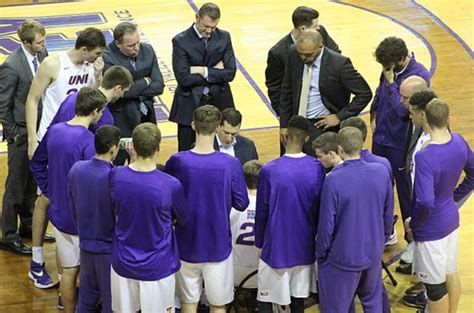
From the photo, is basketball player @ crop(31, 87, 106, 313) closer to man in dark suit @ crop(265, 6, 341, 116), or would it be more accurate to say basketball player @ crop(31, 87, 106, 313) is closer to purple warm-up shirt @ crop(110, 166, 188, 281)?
purple warm-up shirt @ crop(110, 166, 188, 281)

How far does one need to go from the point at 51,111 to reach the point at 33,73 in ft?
1.89

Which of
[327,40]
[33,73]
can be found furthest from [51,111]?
[327,40]

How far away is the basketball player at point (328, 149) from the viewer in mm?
6223

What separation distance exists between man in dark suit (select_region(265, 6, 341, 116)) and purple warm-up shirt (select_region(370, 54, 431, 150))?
97cm

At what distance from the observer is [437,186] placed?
6238 millimetres

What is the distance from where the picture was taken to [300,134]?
614cm

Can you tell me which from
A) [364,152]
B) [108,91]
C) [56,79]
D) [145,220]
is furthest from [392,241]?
[56,79]

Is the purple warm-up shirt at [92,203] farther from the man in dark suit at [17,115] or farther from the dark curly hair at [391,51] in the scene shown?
the dark curly hair at [391,51]

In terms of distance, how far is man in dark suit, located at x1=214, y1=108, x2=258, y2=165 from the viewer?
22.9 feet

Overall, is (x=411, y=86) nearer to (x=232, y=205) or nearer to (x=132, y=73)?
(x=232, y=205)

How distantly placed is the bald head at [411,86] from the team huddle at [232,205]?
0.04 feet

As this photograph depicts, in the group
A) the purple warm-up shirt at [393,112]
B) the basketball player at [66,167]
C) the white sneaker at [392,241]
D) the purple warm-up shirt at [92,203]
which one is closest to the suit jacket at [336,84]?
the purple warm-up shirt at [393,112]

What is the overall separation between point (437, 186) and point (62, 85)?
2889 millimetres

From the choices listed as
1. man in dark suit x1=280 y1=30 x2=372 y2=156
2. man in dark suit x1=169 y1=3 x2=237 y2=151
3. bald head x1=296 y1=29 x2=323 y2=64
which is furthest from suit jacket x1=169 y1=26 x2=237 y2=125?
bald head x1=296 y1=29 x2=323 y2=64
